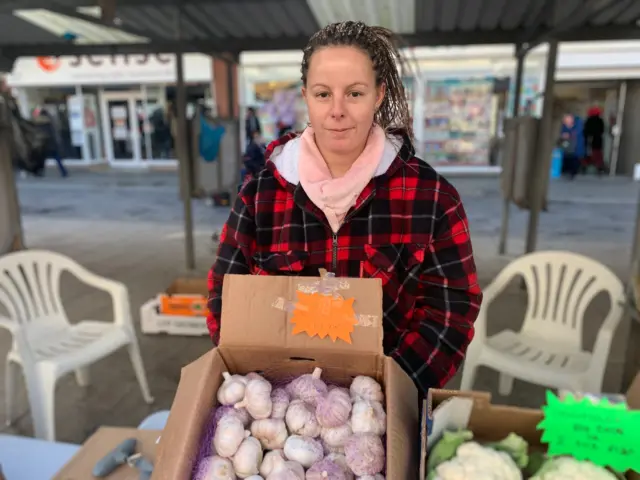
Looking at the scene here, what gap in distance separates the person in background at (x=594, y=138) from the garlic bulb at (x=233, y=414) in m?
12.9

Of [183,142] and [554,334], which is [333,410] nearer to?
[554,334]

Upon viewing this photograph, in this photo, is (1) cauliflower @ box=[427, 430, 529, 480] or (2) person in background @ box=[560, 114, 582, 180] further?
(2) person in background @ box=[560, 114, 582, 180]

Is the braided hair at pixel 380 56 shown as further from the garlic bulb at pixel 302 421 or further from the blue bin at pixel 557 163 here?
the blue bin at pixel 557 163

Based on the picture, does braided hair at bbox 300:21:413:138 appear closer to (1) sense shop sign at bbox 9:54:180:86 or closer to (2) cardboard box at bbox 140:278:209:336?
(2) cardboard box at bbox 140:278:209:336

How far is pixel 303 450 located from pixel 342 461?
0.07m

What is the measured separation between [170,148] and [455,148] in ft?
26.4

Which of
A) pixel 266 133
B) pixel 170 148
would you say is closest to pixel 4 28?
pixel 266 133

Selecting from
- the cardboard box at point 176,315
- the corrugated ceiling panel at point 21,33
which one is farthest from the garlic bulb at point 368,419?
the corrugated ceiling panel at point 21,33

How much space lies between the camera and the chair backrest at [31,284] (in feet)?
9.04

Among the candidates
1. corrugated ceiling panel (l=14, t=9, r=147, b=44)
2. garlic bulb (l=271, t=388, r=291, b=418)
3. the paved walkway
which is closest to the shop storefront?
the paved walkway

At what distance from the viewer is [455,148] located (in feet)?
42.8

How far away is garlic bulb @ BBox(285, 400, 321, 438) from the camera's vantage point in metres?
0.93

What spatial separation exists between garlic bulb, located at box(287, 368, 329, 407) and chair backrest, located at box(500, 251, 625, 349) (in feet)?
6.74

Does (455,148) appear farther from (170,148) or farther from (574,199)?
(170,148)
